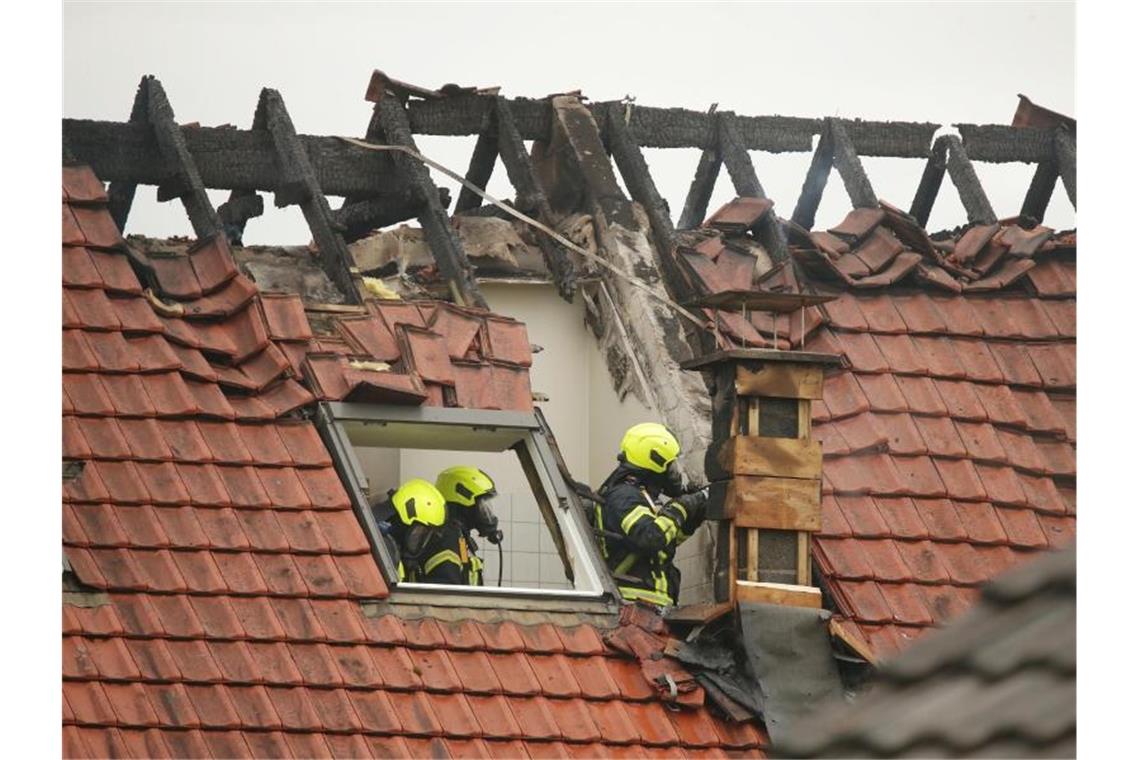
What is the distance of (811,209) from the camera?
18.6m

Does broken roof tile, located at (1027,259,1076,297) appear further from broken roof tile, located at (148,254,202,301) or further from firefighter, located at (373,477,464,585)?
broken roof tile, located at (148,254,202,301)

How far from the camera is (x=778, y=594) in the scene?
1458 cm

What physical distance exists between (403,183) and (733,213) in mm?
2115

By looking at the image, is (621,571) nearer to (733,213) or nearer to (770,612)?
(770,612)

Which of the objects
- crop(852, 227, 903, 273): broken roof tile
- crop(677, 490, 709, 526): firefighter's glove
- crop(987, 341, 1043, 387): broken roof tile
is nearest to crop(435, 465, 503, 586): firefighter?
crop(677, 490, 709, 526): firefighter's glove

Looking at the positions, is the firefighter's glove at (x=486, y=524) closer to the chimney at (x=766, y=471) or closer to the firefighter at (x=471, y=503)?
the firefighter at (x=471, y=503)

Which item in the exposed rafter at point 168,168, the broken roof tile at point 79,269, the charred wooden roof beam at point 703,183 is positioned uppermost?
the charred wooden roof beam at point 703,183

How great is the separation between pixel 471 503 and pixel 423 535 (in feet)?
1.73

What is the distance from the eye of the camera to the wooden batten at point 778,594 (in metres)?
14.5

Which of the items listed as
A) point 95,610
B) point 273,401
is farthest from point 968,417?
point 95,610

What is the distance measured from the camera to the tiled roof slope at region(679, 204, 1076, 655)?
1566 centimetres

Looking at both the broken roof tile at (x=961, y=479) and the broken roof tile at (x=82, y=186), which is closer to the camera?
the broken roof tile at (x=82, y=186)

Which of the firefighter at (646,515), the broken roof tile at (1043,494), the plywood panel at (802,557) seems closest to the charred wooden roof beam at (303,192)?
the firefighter at (646,515)

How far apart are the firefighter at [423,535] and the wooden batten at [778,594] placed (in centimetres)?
152
